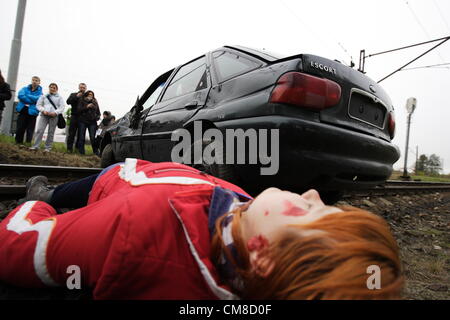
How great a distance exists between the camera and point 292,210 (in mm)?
921

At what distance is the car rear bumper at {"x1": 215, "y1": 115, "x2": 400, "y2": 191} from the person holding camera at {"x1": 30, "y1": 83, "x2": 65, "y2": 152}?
18.8 ft

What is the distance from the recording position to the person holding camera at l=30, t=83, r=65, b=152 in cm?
635

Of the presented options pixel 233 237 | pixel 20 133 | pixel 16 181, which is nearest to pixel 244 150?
pixel 233 237

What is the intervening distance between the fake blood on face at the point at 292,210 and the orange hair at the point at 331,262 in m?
0.06

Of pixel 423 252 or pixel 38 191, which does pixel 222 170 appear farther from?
pixel 423 252

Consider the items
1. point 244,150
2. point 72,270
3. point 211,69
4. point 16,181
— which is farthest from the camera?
point 16,181

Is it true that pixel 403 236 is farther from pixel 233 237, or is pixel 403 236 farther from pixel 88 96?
pixel 88 96

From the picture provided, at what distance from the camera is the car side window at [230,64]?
Answer: 7.53ft

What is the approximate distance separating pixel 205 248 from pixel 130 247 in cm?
24

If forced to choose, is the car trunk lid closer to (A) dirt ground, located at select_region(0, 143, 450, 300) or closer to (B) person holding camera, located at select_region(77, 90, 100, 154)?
(A) dirt ground, located at select_region(0, 143, 450, 300)

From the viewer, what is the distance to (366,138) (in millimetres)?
2182

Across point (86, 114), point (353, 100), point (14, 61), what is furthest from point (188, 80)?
point (14, 61)

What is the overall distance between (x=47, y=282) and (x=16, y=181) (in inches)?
114

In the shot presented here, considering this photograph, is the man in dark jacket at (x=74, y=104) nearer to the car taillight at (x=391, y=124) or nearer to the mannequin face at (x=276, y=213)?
the car taillight at (x=391, y=124)
